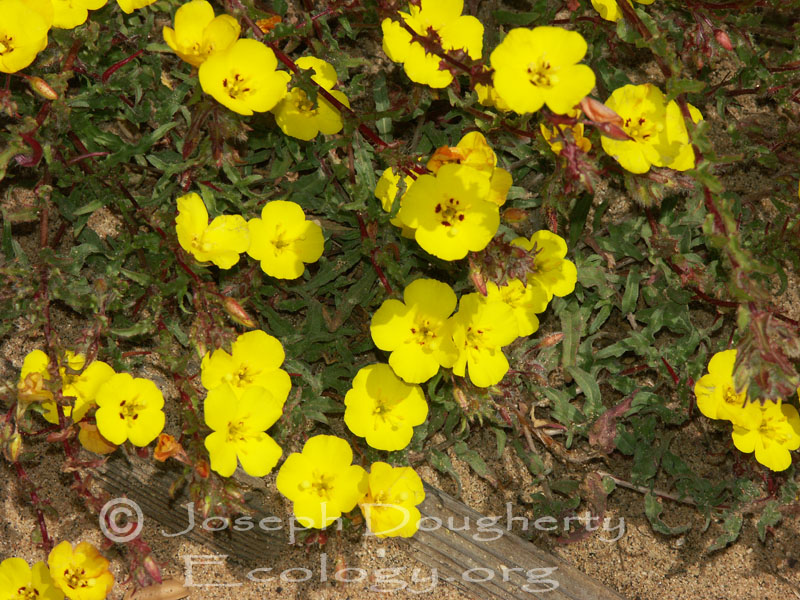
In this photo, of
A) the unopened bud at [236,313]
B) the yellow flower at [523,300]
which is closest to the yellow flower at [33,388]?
the unopened bud at [236,313]

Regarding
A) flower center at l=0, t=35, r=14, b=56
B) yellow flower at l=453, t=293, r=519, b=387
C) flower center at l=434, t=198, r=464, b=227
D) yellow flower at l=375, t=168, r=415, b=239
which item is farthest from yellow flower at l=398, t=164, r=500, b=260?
flower center at l=0, t=35, r=14, b=56

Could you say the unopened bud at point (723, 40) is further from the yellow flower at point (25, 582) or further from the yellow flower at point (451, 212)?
the yellow flower at point (25, 582)

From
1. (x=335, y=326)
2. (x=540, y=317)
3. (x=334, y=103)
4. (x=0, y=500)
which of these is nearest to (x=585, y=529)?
(x=540, y=317)

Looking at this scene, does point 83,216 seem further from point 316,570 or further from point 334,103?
point 316,570

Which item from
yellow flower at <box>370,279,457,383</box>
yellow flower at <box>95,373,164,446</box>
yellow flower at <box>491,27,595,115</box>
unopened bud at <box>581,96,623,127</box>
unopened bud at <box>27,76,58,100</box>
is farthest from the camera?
yellow flower at <box>370,279,457,383</box>

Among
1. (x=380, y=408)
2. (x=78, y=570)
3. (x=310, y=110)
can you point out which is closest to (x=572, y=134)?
(x=310, y=110)

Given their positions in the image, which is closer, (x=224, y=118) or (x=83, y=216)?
(x=224, y=118)

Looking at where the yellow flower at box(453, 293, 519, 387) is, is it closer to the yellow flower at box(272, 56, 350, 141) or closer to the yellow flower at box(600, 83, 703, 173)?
the yellow flower at box(600, 83, 703, 173)

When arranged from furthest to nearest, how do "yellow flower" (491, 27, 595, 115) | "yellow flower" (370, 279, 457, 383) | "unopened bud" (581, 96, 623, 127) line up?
1. "yellow flower" (370, 279, 457, 383)
2. "yellow flower" (491, 27, 595, 115)
3. "unopened bud" (581, 96, 623, 127)
